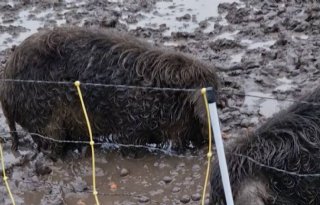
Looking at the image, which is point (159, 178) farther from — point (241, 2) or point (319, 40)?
point (241, 2)

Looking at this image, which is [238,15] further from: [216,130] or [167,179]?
[216,130]

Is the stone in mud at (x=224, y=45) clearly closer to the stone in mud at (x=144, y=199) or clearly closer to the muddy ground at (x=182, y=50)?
the muddy ground at (x=182, y=50)

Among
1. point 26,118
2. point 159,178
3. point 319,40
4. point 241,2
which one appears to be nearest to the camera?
point 159,178

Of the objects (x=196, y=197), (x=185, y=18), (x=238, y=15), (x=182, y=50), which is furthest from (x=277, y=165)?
(x=185, y=18)

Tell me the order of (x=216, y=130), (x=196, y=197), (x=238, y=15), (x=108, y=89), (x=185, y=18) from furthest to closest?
1. (x=185, y=18)
2. (x=238, y=15)
3. (x=108, y=89)
4. (x=196, y=197)
5. (x=216, y=130)

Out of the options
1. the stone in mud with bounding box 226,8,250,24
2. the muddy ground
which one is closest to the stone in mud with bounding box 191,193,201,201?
the muddy ground

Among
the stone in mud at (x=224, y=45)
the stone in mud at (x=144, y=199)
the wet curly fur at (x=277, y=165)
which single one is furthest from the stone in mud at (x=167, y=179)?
the stone in mud at (x=224, y=45)

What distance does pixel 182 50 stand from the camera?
27.3 ft

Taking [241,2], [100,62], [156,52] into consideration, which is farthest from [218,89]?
[241,2]

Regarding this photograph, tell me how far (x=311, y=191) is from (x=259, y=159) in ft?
1.34

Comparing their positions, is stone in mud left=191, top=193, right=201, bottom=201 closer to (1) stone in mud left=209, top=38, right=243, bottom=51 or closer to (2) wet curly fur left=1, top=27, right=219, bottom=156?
(2) wet curly fur left=1, top=27, right=219, bottom=156

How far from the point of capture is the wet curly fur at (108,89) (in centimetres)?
606

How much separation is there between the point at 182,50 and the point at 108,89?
2.36 metres

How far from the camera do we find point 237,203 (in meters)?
4.55
